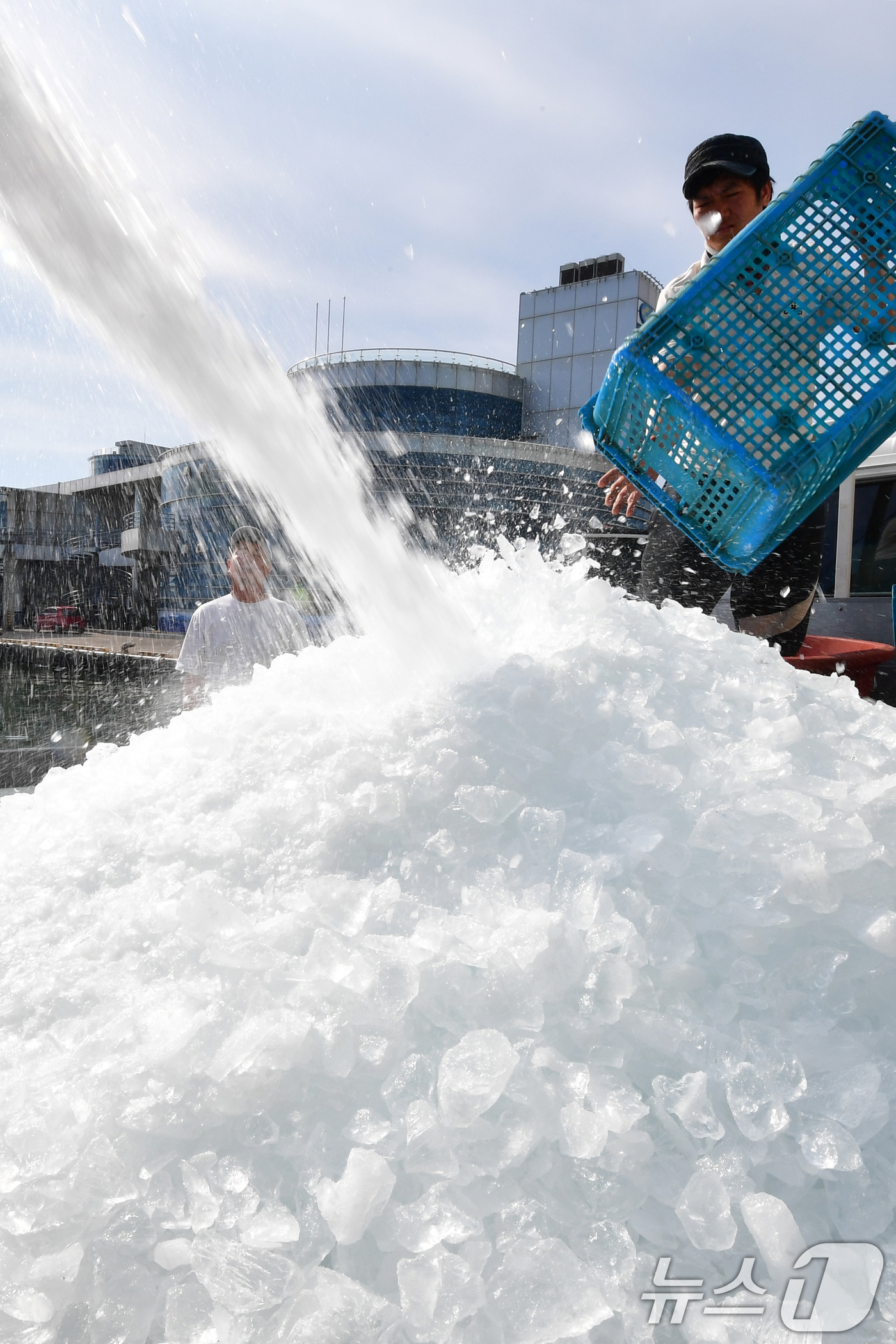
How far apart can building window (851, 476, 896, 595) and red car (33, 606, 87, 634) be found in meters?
28.1

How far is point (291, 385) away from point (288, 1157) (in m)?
2.45

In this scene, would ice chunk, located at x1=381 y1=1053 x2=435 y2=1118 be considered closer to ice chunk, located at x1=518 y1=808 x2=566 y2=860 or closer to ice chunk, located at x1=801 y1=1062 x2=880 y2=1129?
ice chunk, located at x1=518 y1=808 x2=566 y2=860

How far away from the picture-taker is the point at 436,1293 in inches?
33.1

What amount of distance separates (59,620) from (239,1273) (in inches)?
1214

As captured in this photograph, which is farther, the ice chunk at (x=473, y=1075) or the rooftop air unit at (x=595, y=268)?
the rooftop air unit at (x=595, y=268)

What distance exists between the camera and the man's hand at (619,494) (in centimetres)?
254

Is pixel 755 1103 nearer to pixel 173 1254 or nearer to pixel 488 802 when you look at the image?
pixel 488 802

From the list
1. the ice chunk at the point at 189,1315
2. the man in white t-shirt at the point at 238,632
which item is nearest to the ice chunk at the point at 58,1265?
the ice chunk at the point at 189,1315

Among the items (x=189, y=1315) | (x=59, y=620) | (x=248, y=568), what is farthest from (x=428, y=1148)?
(x=59, y=620)

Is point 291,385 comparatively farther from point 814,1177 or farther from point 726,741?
point 814,1177

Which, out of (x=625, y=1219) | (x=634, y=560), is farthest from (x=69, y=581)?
(x=625, y=1219)

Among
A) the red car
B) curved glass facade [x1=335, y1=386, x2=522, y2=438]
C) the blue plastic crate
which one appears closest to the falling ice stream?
the blue plastic crate

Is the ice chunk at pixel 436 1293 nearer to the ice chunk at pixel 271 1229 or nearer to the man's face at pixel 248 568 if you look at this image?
the ice chunk at pixel 271 1229

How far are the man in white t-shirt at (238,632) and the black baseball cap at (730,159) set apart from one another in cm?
243
